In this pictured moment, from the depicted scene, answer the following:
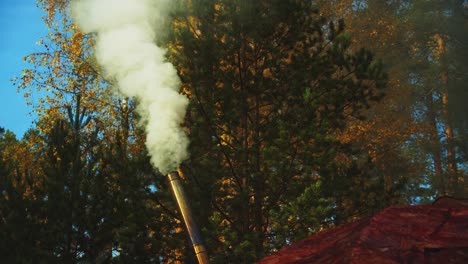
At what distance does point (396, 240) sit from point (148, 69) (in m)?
5.98

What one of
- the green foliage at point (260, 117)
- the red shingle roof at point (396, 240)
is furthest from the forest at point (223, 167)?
the red shingle roof at point (396, 240)

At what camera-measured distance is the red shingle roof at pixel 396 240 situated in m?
3.80

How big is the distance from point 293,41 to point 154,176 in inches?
133

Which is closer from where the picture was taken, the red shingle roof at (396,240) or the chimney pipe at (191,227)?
the red shingle roof at (396,240)

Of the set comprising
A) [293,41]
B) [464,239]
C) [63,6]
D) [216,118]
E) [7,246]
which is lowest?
[464,239]

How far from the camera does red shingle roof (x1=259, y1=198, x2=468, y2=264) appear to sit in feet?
12.5

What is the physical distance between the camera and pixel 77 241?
9.17 metres

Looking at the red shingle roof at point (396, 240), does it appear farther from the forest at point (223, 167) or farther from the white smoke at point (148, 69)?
the white smoke at point (148, 69)

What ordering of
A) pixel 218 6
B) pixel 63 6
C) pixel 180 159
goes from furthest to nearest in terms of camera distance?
pixel 63 6 → pixel 218 6 → pixel 180 159

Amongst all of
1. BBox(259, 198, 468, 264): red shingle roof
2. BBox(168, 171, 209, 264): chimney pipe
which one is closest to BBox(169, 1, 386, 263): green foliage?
BBox(168, 171, 209, 264): chimney pipe

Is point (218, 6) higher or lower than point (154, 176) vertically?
higher

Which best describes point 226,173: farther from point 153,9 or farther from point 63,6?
point 63,6

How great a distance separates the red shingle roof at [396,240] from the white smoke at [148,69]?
407cm

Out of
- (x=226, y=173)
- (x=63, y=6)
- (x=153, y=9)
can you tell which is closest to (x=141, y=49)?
(x=153, y=9)
